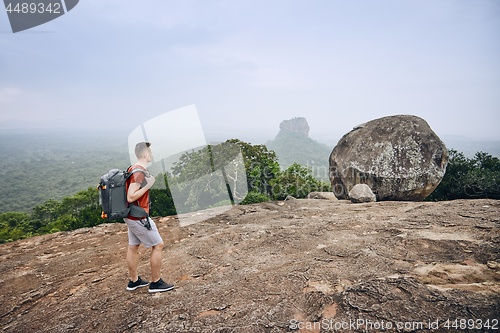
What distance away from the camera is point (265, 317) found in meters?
2.88

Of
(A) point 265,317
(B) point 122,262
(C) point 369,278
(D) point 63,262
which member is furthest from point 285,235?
(D) point 63,262

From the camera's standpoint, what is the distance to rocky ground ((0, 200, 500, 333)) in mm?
2758

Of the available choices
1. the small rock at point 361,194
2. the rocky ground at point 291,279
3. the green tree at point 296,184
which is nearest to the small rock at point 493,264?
the rocky ground at point 291,279

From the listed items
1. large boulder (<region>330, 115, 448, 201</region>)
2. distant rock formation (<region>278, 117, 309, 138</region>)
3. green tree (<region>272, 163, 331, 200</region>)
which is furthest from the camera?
distant rock formation (<region>278, 117, 309, 138</region>)

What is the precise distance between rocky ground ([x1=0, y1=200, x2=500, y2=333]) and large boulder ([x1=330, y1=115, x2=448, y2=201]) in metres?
2.98

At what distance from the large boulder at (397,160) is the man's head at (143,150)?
8.82 meters

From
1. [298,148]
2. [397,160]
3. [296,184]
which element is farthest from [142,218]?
[298,148]

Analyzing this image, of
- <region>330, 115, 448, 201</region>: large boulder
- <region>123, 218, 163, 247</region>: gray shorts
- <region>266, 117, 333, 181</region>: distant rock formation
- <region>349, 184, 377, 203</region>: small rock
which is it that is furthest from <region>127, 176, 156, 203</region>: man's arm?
<region>266, 117, 333, 181</region>: distant rock formation

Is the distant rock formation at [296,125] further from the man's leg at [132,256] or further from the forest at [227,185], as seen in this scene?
the man's leg at [132,256]

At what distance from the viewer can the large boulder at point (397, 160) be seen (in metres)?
9.70

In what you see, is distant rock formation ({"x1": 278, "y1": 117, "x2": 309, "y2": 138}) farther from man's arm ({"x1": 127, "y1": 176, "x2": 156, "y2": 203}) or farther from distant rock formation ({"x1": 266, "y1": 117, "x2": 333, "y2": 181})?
man's arm ({"x1": 127, "y1": 176, "x2": 156, "y2": 203})

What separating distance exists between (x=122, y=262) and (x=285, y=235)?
348 cm

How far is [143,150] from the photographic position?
11.3 feet

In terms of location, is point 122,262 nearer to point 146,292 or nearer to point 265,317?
point 146,292
